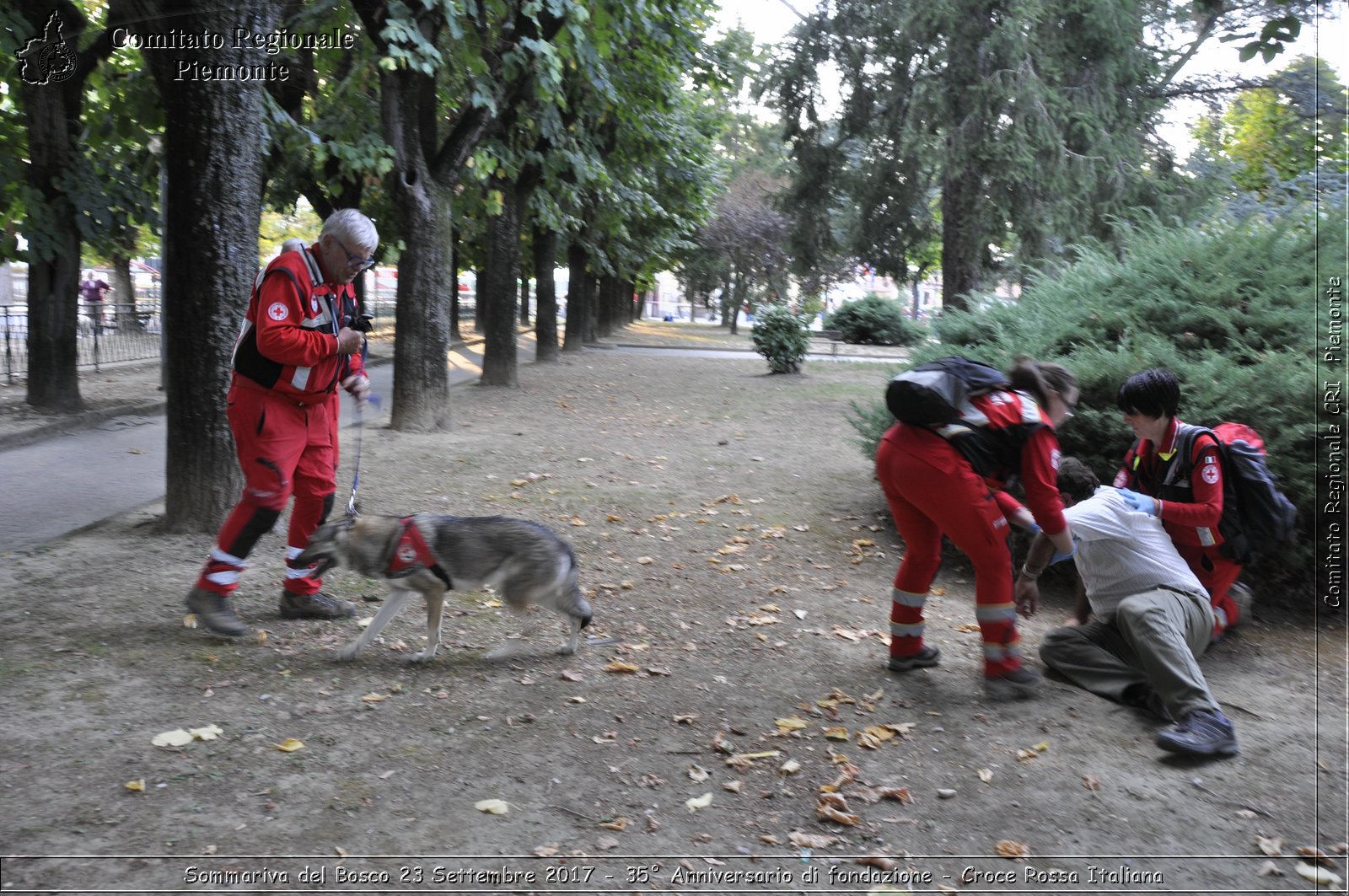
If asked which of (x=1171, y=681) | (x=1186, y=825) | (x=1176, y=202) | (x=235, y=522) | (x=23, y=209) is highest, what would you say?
(x=1176, y=202)

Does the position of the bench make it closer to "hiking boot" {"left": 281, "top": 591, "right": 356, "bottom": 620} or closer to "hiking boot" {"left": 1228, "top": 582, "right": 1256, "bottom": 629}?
"hiking boot" {"left": 1228, "top": 582, "right": 1256, "bottom": 629}

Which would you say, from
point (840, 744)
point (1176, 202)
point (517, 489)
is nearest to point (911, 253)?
point (1176, 202)

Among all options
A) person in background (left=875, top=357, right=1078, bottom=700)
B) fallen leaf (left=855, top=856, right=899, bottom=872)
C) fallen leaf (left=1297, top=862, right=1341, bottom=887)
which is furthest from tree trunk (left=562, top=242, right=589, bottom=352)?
fallen leaf (left=1297, top=862, right=1341, bottom=887)

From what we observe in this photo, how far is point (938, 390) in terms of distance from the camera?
4.55 m

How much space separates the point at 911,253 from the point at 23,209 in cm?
1661

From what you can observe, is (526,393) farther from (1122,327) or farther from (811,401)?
(1122,327)

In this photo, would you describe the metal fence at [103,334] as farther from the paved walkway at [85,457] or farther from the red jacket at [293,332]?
the red jacket at [293,332]

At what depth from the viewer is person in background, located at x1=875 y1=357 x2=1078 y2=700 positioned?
461 centimetres

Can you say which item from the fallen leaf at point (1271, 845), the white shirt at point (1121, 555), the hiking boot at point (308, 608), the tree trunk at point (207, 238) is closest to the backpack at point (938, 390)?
the white shirt at point (1121, 555)

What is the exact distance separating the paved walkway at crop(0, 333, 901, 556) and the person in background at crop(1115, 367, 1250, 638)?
4.49 metres

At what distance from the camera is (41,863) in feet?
10.4

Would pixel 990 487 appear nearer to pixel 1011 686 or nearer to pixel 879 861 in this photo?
pixel 1011 686

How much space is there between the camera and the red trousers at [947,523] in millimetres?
4637

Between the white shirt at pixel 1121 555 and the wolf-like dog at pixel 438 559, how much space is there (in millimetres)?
2477
